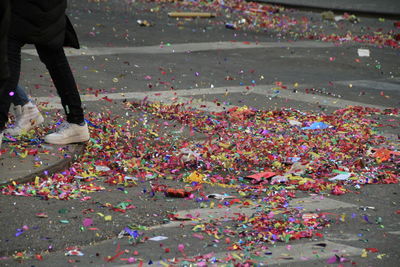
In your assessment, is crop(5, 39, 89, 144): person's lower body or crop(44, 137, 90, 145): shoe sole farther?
crop(44, 137, 90, 145): shoe sole

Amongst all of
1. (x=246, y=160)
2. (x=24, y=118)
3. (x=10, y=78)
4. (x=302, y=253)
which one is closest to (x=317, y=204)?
(x=302, y=253)

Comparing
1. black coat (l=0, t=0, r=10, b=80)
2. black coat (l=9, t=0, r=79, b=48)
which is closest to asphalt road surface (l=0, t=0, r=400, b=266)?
black coat (l=0, t=0, r=10, b=80)

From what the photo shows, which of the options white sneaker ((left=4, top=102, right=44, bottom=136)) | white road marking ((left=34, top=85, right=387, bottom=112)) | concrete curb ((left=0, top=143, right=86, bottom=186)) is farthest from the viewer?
white road marking ((left=34, top=85, right=387, bottom=112))

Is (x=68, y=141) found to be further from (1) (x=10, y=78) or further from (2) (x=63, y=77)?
(1) (x=10, y=78)

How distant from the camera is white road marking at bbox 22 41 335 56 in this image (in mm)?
11273

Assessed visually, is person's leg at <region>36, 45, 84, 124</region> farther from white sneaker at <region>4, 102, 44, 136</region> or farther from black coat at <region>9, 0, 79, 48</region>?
white sneaker at <region>4, 102, 44, 136</region>

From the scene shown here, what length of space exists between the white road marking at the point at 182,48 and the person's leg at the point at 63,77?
442 cm

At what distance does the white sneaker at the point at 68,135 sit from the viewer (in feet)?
21.7

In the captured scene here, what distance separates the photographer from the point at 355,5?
17141 millimetres

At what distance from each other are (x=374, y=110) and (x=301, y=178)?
282 cm

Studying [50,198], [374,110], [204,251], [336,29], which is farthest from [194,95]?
[336,29]

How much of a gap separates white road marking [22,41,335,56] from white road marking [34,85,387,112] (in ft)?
7.48

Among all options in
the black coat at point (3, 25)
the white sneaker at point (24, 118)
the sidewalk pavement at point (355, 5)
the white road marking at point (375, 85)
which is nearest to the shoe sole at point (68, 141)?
the white sneaker at point (24, 118)

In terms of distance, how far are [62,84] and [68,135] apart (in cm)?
41
